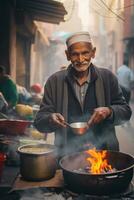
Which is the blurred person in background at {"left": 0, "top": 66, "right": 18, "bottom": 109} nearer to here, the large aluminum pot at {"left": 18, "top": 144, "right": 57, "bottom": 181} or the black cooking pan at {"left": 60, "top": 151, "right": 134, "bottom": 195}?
the large aluminum pot at {"left": 18, "top": 144, "right": 57, "bottom": 181}

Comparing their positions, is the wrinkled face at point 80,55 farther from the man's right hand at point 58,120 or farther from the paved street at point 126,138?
the paved street at point 126,138

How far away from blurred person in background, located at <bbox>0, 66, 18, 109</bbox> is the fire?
581 centimetres

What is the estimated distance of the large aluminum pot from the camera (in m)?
3.54

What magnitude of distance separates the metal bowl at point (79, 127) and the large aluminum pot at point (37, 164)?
0.34 meters

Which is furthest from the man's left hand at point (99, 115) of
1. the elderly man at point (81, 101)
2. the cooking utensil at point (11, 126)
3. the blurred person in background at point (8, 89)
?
the blurred person in background at point (8, 89)

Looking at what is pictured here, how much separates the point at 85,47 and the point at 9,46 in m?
7.01

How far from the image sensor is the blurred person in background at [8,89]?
9422mm

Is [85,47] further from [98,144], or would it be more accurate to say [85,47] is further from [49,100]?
[98,144]

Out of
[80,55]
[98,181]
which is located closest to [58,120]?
[80,55]

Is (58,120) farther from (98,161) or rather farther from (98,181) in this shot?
(98,181)

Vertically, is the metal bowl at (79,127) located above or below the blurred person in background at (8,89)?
above

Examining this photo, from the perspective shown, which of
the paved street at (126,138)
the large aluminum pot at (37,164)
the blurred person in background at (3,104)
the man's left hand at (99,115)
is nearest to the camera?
the large aluminum pot at (37,164)

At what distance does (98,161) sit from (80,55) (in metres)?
1.10

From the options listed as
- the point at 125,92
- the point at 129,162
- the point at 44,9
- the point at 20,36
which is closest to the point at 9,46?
the point at 44,9
